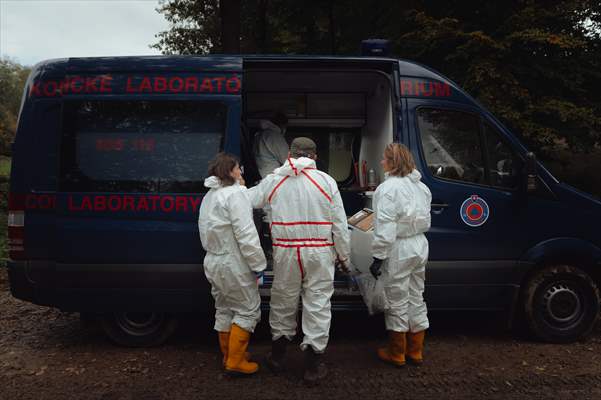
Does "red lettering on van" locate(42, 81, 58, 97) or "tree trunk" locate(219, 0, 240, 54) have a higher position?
"tree trunk" locate(219, 0, 240, 54)

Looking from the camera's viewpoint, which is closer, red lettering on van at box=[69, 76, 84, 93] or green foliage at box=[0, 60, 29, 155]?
red lettering on van at box=[69, 76, 84, 93]

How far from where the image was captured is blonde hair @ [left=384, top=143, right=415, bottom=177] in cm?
442

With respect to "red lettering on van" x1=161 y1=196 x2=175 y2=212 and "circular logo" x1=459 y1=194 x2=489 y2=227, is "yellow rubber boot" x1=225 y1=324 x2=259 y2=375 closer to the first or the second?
"red lettering on van" x1=161 y1=196 x2=175 y2=212

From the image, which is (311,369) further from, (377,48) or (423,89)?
(377,48)

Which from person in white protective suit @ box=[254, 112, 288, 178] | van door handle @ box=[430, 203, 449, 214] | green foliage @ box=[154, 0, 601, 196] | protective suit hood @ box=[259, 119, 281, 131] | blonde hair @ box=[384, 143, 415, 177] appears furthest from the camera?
green foliage @ box=[154, 0, 601, 196]

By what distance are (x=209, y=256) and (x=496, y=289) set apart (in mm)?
2644

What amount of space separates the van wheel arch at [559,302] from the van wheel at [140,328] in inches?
131

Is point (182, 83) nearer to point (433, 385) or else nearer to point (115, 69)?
point (115, 69)

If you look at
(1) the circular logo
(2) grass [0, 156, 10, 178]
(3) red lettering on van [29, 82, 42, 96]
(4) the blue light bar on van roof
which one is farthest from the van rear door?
(2) grass [0, 156, 10, 178]

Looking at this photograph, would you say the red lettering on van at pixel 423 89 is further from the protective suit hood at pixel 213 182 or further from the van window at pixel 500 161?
the protective suit hood at pixel 213 182

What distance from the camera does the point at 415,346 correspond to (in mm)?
4590

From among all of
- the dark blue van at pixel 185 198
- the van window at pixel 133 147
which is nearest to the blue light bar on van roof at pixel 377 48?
the dark blue van at pixel 185 198

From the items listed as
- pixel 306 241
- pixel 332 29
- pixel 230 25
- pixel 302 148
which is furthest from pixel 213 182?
pixel 332 29

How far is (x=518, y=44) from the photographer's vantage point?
1027 centimetres
